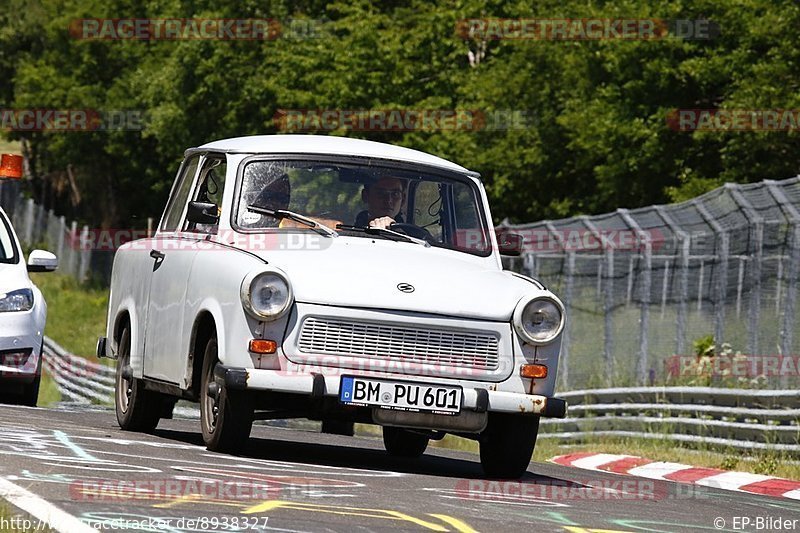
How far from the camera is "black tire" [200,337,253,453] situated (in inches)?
421

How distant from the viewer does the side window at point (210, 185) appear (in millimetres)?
12198

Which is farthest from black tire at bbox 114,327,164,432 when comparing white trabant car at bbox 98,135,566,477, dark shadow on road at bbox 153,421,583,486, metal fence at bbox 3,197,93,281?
Answer: metal fence at bbox 3,197,93,281

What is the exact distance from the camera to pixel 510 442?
36.7ft

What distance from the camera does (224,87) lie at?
56844 millimetres

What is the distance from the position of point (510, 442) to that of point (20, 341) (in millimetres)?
6259

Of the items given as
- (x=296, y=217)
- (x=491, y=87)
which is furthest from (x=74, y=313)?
(x=296, y=217)

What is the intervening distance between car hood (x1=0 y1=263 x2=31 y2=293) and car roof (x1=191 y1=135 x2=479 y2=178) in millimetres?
3837

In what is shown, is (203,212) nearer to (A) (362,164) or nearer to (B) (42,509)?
(A) (362,164)

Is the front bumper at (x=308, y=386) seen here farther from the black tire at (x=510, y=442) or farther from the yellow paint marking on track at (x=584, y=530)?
the yellow paint marking on track at (x=584, y=530)

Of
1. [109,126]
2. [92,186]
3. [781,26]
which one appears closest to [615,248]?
[781,26]

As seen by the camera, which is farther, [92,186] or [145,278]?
[92,186]

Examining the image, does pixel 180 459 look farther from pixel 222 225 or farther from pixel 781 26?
pixel 781 26

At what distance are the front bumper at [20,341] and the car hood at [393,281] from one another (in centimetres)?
536

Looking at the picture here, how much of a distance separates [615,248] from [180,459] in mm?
11755
